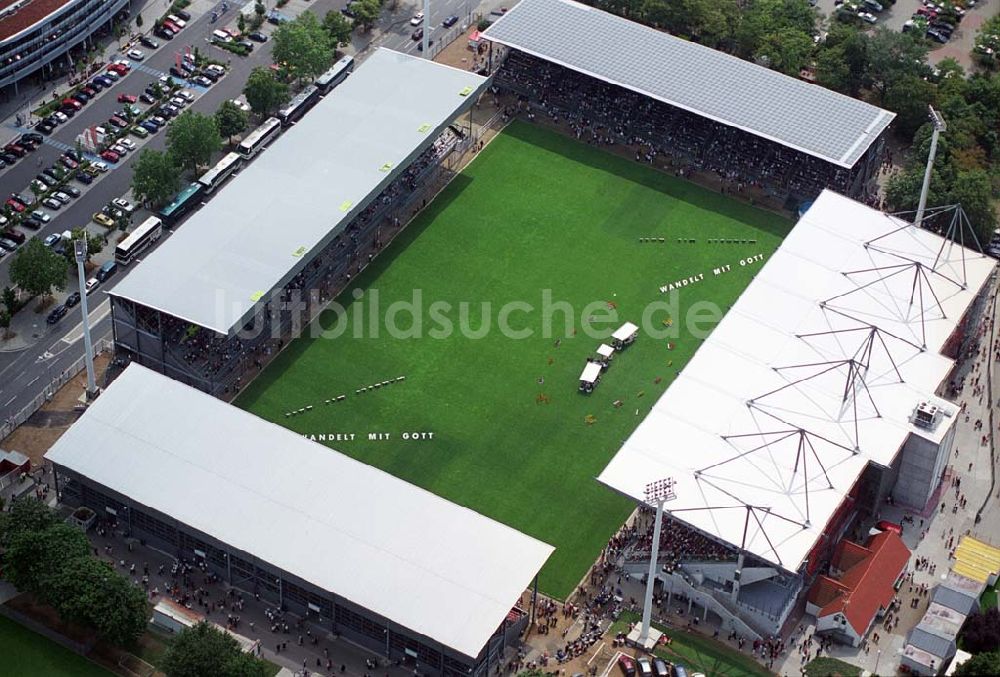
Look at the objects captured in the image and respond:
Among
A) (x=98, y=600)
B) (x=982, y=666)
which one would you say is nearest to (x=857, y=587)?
(x=982, y=666)

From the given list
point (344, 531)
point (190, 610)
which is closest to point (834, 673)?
point (344, 531)

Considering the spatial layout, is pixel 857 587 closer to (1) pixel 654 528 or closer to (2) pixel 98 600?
(1) pixel 654 528

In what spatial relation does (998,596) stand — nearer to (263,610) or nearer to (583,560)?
(583,560)

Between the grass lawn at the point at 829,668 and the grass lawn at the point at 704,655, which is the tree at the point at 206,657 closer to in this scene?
the grass lawn at the point at 704,655

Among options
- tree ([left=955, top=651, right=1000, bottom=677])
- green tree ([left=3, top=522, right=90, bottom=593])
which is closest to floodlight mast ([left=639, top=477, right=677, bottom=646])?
tree ([left=955, top=651, right=1000, bottom=677])

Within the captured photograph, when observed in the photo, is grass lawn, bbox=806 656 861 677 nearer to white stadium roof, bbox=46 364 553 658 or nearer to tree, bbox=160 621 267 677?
white stadium roof, bbox=46 364 553 658

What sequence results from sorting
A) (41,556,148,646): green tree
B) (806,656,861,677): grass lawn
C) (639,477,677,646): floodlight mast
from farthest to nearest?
(806,656,861,677): grass lawn, (41,556,148,646): green tree, (639,477,677,646): floodlight mast

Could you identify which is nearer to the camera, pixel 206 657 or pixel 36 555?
pixel 206 657
